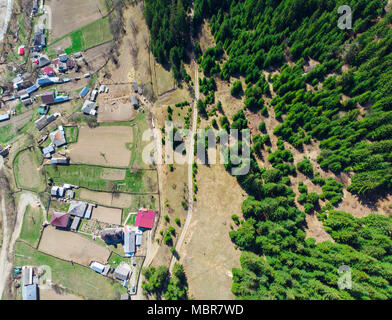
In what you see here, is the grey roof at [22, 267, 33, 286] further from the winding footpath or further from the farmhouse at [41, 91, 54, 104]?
the farmhouse at [41, 91, 54, 104]

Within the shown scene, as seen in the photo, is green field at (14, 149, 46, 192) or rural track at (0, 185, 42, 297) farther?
green field at (14, 149, 46, 192)

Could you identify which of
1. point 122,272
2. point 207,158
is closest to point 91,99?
point 207,158

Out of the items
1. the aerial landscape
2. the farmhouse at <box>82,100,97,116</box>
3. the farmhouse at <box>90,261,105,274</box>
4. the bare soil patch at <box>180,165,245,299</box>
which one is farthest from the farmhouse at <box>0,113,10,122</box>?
the bare soil patch at <box>180,165,245,299</box>

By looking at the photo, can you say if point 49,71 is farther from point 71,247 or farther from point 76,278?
point 76,278

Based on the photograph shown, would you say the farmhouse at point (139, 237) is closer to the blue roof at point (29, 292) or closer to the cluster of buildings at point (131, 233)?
the cluster of buildings at point (131, 233)

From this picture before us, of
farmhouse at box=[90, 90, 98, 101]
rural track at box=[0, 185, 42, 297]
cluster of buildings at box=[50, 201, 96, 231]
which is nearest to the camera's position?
rural track at box=[0, 185, 42, 297]

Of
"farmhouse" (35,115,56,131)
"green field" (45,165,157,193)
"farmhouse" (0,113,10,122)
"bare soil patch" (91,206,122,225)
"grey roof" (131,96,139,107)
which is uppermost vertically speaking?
"grey roof" (131,96,139,107)
